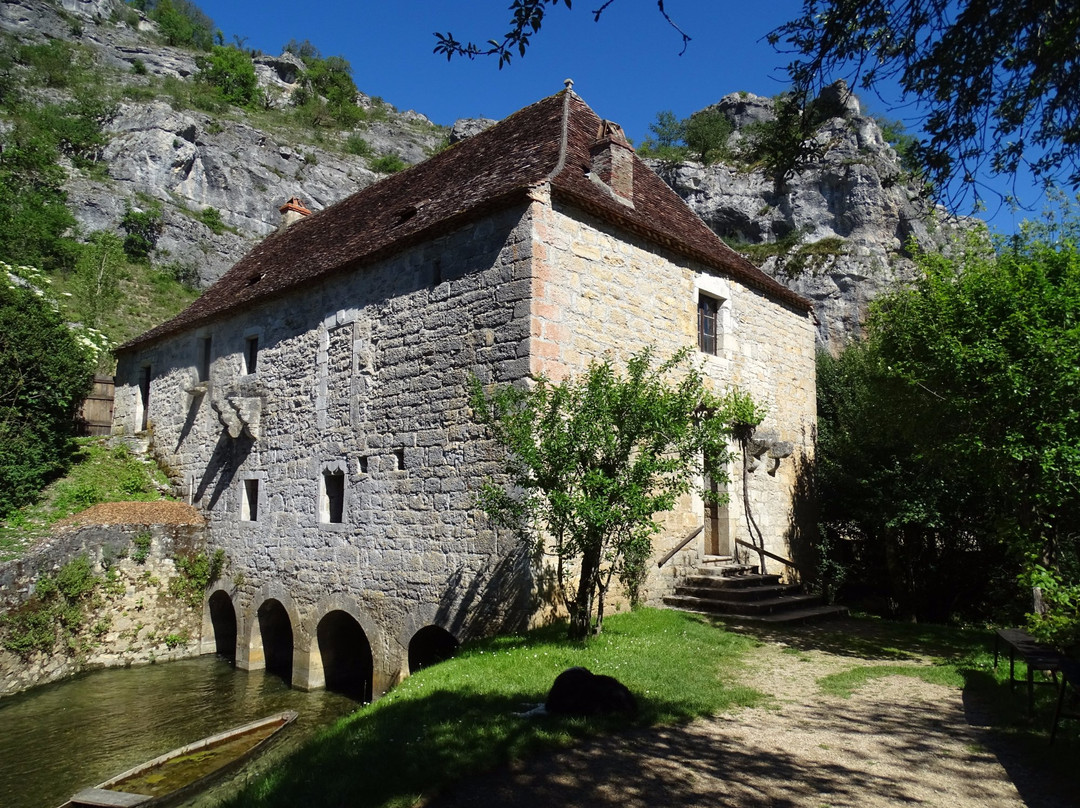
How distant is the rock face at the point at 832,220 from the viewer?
23.1m

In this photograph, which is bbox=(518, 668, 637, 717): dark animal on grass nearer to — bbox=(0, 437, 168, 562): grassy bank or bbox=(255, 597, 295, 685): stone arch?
bbox=(255, 597, 295, 685): stone arch

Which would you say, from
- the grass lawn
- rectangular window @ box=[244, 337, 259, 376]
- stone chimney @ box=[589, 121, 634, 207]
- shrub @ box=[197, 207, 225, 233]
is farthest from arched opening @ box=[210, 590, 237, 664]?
shrub @ box=[197, 207, 225, 233]

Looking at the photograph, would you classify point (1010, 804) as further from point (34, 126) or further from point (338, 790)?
point (34, 126)

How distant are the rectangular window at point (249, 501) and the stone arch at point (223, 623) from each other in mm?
1794

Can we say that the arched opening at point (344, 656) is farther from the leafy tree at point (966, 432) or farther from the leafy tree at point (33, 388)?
the leafy tree at point (966, 432)

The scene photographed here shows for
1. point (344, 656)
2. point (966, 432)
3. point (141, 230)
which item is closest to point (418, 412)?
point (344, 656)

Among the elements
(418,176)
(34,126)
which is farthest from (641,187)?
(34,126)

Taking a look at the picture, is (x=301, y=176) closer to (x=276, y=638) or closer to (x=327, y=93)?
(x=327, y=93)

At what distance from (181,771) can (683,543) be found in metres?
6.95

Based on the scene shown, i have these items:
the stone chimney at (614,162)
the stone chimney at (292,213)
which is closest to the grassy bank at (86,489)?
the stone chimney at (292,213)

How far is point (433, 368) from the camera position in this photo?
31.7 ft

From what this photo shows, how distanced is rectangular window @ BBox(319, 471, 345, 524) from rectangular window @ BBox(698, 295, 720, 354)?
6.33 metres

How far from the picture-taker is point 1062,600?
16.3 feet

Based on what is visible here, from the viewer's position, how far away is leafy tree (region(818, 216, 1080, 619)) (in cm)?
707
